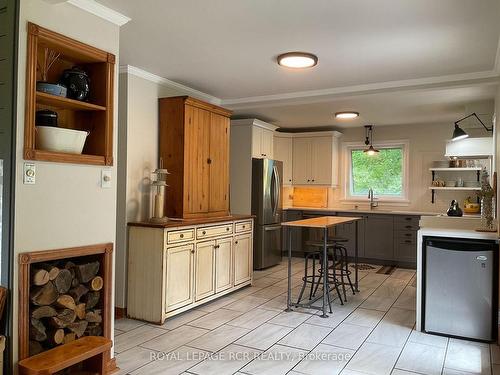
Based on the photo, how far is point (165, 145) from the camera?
14.8 feet

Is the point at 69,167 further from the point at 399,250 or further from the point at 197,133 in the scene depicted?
the point at 399,250

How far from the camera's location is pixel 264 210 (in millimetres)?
6375

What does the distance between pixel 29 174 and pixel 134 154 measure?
6.24 feet

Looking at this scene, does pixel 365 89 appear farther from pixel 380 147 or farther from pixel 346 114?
pixel 380 147

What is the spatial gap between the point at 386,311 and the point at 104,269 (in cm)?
304

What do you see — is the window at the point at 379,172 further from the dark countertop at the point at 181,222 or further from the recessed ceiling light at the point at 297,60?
the recessed ceiling light at the point at 297,60

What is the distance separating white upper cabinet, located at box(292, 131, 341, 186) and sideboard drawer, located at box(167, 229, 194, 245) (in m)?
4.03

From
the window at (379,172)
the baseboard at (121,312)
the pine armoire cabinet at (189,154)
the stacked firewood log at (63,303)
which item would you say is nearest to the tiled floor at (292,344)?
the baseboard at (121,312)

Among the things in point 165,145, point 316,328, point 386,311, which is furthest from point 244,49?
point 386,311

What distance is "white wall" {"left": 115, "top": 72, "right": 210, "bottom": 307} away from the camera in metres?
4.14

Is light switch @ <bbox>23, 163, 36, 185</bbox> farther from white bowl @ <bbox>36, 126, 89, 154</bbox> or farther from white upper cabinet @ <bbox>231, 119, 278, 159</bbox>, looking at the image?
white upper cabinet @ <bbox>231, 119, 278, 159</bbox>

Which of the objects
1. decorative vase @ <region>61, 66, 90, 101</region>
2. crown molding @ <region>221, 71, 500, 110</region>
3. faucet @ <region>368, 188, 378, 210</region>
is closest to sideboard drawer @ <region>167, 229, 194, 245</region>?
decorative vase @ <region>61, 66, 90, 101</region>

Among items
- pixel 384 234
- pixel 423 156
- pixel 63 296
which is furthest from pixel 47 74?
pixel 423 156

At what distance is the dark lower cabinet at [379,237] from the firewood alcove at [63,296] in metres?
5.13
